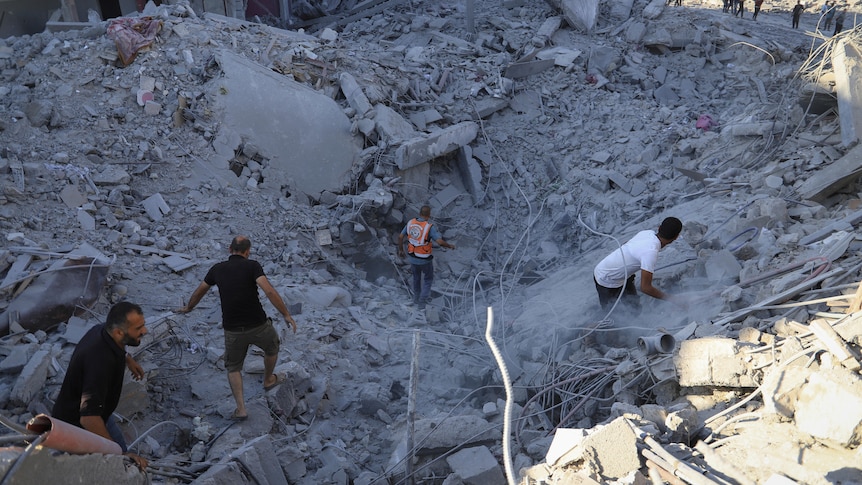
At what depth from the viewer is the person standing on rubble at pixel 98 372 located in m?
3.81

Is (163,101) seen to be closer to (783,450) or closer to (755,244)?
(755,244)

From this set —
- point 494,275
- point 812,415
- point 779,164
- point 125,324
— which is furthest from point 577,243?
point 125,324

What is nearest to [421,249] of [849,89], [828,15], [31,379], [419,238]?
[419,238]

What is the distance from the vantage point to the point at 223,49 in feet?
32.1

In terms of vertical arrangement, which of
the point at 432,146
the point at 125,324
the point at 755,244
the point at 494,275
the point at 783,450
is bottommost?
the point at 494,275

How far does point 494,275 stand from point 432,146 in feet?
7.40

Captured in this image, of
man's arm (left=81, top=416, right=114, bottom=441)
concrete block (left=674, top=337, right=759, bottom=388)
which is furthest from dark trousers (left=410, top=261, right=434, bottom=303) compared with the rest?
man's arm (left=81, top=416, right=114, bottom=441)

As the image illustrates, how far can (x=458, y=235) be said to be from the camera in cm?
980

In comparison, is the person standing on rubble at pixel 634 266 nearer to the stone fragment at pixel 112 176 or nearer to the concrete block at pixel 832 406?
the concrete block at pixel 832 406

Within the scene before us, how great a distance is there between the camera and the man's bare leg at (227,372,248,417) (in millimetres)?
5188

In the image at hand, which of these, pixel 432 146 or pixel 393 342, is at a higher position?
pixel 432 146

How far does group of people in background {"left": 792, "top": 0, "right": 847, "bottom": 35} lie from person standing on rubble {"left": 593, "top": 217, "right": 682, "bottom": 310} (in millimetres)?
10193

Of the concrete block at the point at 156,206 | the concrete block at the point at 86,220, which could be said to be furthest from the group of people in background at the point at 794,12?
the concrete block at the point at 86,220

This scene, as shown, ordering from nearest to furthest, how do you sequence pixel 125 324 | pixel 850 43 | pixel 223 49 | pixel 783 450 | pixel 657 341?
pixel 783 450 < pixel 125 324 < pixel 657 341 < pixel 850 43 < pixel 223 49
